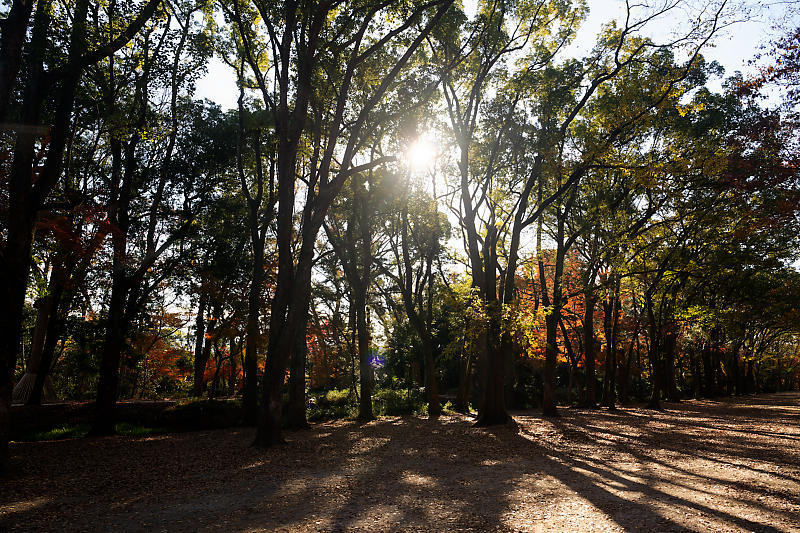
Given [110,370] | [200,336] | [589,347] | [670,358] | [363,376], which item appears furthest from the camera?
[670,358]

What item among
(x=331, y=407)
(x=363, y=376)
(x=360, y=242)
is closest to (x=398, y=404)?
(x=331, y=407)

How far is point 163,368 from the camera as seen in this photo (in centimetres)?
3147

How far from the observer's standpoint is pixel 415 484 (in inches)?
274

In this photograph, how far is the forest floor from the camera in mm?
5043

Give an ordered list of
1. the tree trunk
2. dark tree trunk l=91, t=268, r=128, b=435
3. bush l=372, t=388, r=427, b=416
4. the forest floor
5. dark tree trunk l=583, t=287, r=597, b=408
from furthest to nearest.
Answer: bush l=372, t=388, r=427, b=416 < dark tree trunk l=583, t=287, r=597, b=408 < the tree trunk < dark tree trunk l=91, t=268, r=128, b=435 < the forest floor

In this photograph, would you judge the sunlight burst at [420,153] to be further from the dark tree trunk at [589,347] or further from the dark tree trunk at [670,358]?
the dark tree trunk at [670,358]

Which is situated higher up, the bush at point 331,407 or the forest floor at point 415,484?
the forest floor at point 415,484

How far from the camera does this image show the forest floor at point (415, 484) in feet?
16.5

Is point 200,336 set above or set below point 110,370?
above

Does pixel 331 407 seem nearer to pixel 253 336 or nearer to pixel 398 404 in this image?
pixel 398 404

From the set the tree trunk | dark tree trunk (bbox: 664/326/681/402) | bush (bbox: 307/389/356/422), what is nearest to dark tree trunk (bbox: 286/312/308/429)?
the tree trunk

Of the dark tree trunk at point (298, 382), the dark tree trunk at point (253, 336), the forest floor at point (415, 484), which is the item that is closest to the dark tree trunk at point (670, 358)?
the forest floor at point (415, 484)

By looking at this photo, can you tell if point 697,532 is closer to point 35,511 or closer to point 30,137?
point 35,511

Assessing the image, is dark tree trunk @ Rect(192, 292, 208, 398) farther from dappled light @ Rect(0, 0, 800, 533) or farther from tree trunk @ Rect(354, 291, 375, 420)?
tree trunk @ Rect(354, 291, 375, 420)
